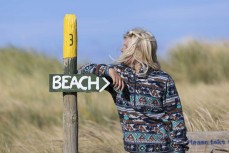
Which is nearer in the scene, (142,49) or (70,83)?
(142,49)

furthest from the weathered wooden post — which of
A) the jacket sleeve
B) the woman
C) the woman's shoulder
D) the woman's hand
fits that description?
the jacket sleeve

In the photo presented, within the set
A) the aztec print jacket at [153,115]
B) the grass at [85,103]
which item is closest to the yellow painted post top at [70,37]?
the aztec print jacket at [153,115]

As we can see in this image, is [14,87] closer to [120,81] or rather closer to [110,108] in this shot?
[110,108]

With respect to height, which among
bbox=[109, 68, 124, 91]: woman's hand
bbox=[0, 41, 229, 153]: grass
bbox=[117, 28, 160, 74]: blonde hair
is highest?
bbox=[117, 28, 160, 74]: blonde hair

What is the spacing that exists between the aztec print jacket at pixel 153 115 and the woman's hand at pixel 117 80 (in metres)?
0.06

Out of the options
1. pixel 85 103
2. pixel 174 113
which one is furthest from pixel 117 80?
pixel 85 103

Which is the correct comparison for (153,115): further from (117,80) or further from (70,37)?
(70,37)

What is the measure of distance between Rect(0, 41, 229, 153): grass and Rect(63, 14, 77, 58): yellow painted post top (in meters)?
2.56

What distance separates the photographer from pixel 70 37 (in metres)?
5.26

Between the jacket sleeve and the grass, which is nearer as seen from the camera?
the jacket sleeve

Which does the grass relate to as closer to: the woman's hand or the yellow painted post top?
the yellow painted post top

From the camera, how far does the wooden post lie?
17.1 ft

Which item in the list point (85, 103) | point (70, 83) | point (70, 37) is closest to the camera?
point (70, 83)

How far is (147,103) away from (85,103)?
8.21m
